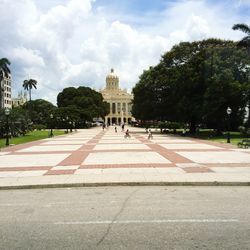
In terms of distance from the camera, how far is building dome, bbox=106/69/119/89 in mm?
195750

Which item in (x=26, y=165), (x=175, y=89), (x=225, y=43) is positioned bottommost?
(x=26, y=165)

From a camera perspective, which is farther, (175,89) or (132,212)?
(175,89)

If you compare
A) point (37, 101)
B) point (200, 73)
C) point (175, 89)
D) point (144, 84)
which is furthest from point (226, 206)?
point (37, 101)

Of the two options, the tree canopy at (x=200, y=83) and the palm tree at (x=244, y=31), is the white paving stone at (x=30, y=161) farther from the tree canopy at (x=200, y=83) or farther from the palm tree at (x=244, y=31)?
the palm tree at (x=244, y=31)

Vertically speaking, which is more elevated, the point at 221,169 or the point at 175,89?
the point at 175,89

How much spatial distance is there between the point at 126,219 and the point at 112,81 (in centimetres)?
18910

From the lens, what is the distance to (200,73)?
5519 centimetres

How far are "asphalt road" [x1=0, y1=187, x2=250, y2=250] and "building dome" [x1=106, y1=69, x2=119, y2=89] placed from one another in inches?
7266

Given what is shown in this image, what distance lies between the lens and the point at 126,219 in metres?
8.55

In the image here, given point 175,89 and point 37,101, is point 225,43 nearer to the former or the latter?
point 175,89

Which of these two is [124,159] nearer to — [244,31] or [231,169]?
[231,169]

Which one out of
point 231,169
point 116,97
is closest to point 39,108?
point 116,97

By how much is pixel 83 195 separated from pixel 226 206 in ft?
12.3

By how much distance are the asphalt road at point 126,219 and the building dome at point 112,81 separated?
184563 mm
